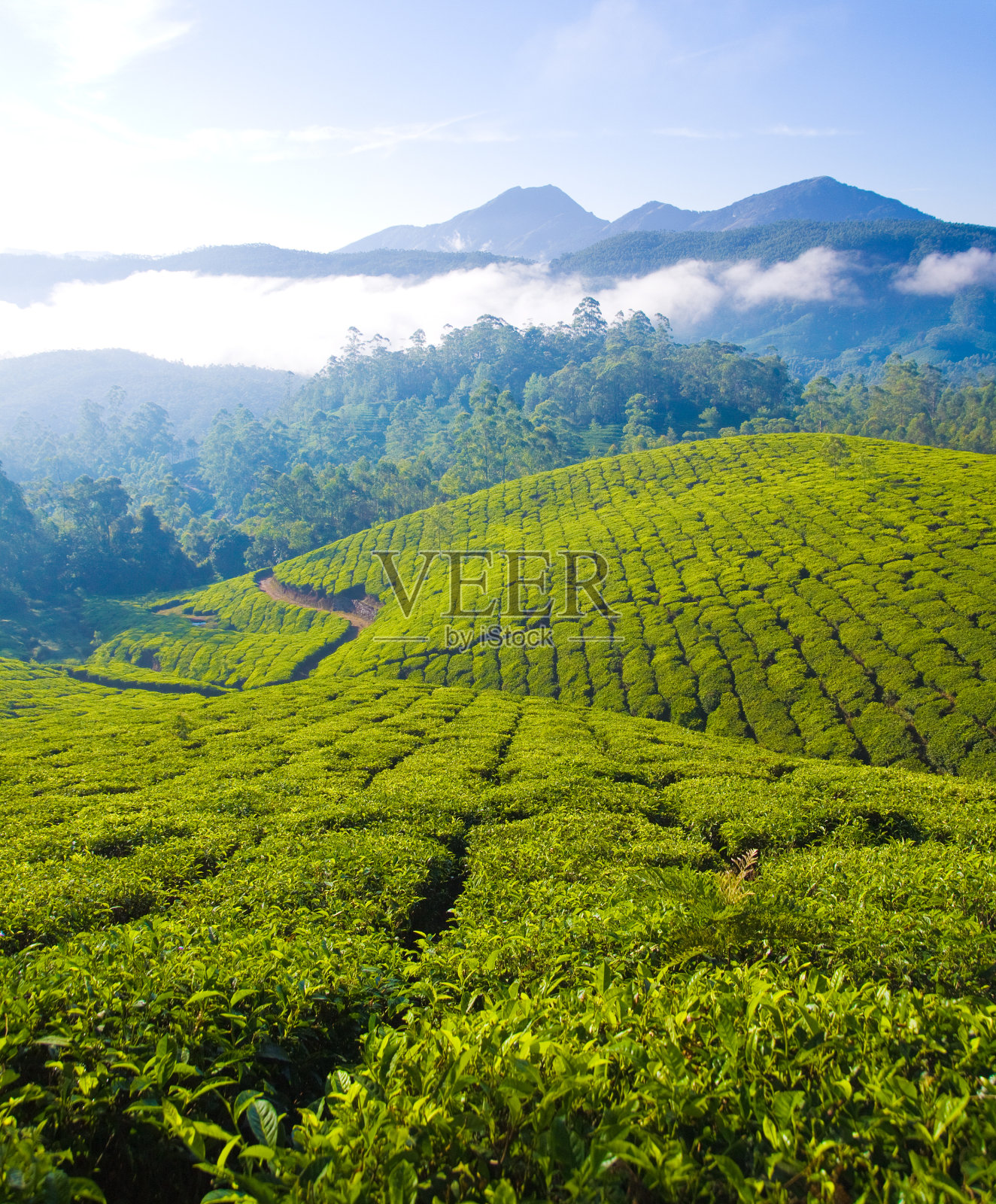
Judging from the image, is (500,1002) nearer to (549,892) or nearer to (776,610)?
(549,892)

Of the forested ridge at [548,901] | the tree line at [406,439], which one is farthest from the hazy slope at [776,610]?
the tree line at [406,439]

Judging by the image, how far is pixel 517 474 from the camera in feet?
310

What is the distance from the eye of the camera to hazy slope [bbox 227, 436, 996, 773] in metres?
25.4

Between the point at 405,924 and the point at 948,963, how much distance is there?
5.55 meters

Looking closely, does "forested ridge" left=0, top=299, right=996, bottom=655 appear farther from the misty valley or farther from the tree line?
the misty valley

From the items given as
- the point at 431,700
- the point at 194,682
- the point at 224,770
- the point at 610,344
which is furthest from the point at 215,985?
the point at 610,344

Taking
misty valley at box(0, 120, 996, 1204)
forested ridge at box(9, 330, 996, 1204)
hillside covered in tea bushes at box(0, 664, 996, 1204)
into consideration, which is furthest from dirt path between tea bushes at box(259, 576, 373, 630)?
hillside covered in tea bushes at box(0, 664, 996, 1204)

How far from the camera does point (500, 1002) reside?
3861 mm

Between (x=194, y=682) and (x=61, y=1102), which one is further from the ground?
(x=61, y=1102)

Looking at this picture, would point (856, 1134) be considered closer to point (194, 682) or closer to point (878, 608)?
point (878, 608)

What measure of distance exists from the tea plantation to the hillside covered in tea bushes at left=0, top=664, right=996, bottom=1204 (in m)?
0.03

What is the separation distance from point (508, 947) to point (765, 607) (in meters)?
32.0

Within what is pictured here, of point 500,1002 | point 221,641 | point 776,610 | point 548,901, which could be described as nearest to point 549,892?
point 548,901

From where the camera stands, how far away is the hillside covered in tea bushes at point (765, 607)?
25516 millimetres
